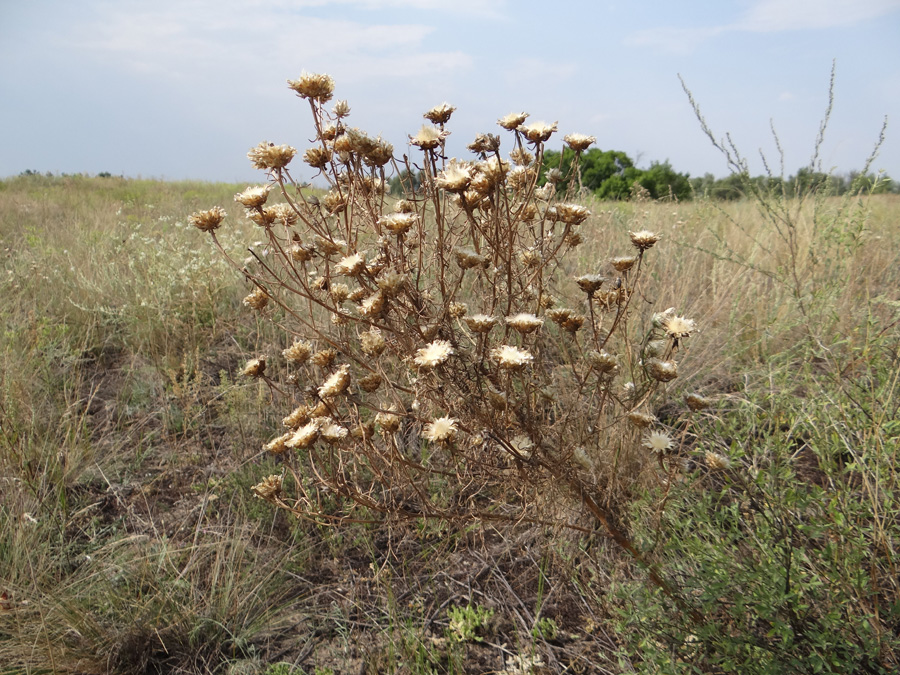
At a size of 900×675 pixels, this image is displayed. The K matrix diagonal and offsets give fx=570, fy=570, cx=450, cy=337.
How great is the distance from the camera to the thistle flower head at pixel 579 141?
5.22 feet

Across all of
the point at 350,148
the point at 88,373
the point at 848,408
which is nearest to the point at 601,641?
the point at 848,408

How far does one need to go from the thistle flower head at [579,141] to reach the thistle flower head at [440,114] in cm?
34

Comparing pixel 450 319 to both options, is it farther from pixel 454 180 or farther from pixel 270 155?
pixel 270 155

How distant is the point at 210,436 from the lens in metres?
2.75

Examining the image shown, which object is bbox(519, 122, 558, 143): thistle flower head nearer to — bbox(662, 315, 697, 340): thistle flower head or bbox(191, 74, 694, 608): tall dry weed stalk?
bbox(191, 74, 694, 608): tall dry weed stalk

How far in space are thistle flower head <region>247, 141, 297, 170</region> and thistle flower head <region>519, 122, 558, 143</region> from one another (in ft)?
2.00

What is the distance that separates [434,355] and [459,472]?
63cm

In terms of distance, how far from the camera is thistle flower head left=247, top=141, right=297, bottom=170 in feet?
4.72

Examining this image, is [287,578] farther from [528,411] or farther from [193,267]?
[193,267]

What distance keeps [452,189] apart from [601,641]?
1381 millimetres

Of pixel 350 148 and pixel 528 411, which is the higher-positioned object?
pixel 350 148

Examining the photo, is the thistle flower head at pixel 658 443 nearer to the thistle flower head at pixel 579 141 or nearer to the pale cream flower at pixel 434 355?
the pale cream flower at pixel 434 355

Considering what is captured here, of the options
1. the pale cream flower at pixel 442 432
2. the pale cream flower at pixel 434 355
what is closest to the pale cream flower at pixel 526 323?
the pale cream flower at pixel 434 355

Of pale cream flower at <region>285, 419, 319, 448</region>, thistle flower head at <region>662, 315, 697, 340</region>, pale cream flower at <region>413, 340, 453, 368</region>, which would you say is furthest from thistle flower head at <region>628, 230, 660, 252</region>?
pale cream flower at <region>285, 419, 319, 448</region>
